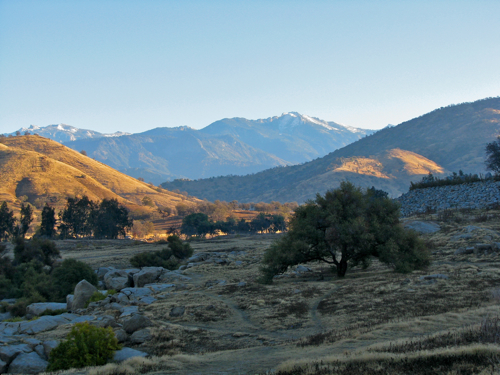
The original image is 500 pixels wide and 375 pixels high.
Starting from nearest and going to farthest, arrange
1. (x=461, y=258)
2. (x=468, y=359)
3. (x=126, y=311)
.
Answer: (x=468, y=359), (x=126, y=311), (x=461, y=258)

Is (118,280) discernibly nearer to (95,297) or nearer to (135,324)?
(95,297)

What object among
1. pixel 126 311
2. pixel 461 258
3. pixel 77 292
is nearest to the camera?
pixel 126 311

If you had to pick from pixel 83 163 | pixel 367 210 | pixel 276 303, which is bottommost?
pixel 276 303

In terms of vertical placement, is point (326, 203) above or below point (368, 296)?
above

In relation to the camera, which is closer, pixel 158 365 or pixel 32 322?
pixel 158 365

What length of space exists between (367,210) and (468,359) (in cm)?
2022

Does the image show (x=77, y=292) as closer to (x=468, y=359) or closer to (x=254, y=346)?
(x=254, y=346)

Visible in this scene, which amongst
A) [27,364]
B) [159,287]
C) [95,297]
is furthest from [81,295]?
[27,364]

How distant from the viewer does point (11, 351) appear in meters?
13.4

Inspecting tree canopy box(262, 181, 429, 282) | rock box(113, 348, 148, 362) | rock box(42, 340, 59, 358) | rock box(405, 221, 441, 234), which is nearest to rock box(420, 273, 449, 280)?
tree canopy box(262, 181, 429, 282)

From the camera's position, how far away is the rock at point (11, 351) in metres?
13.1

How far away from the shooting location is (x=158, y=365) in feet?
38.8

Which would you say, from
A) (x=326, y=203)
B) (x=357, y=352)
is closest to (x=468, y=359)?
(x=357, y=352)

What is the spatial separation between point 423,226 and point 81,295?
1314 inches
